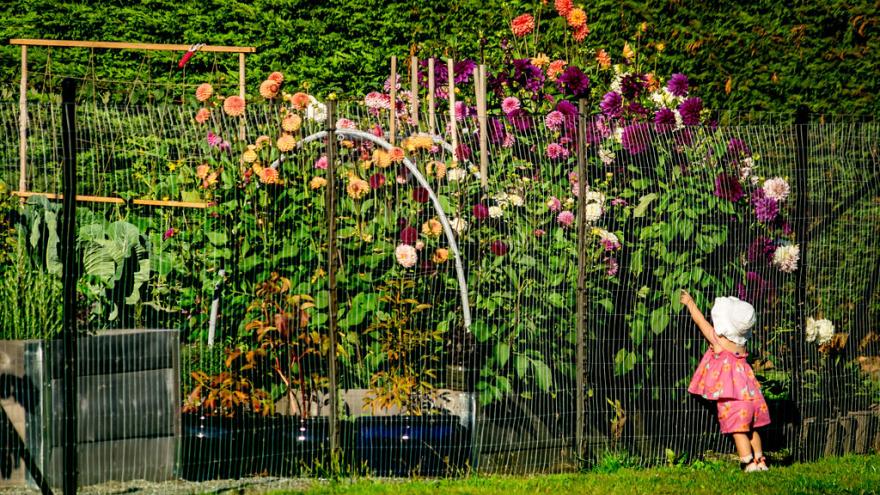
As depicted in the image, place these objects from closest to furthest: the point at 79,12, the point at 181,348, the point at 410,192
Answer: the point at 181,348, the point at 410,192, the point at 79,12

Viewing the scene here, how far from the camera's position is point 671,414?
689 cm

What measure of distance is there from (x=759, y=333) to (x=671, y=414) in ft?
2.55

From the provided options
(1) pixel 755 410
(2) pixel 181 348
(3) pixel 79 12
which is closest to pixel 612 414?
(1) pixel 755 410

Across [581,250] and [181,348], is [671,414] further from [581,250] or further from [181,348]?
[181,348]

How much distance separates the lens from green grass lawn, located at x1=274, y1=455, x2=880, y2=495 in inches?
235

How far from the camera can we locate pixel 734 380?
22.1 ft

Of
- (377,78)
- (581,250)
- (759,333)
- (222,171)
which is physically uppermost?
(377,78)

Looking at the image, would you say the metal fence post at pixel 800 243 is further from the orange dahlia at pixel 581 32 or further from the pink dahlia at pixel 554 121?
the orange dahlia at pixel 581 32

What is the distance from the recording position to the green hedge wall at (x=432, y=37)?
31.7 ft

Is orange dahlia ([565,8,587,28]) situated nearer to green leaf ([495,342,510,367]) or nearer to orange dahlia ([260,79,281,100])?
orange dahlia ([260,79,281,100])

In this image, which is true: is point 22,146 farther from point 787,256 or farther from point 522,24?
point 522,24

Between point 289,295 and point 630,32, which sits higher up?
point 630,32

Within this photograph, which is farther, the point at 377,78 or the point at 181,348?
the point at 377,78

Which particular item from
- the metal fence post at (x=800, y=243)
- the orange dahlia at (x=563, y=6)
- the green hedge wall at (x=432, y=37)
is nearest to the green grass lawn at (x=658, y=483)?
the metal fence post at (x=800, y=243)
